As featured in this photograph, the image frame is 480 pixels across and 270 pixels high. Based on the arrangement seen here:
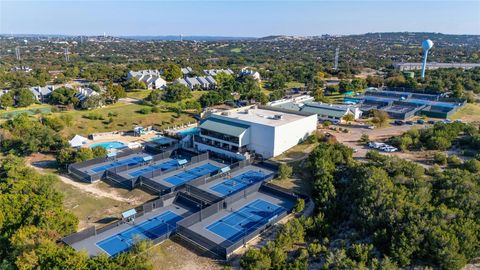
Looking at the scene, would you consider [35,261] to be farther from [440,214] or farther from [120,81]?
[120,81]

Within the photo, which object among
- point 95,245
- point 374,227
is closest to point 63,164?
point 95,245

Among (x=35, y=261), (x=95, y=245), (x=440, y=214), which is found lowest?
(x=95, y=245)

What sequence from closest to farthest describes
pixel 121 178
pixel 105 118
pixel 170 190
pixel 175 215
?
pixel 175 215
pixel 170 190
pixel 121 178
pixel 105 118

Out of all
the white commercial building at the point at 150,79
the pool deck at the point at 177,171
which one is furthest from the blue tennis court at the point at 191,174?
the white commercial building at the point at 150,79

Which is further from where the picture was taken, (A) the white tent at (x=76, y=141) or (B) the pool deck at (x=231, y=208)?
(A) the white tent at (x=76, y=141)

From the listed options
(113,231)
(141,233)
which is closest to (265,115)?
(141,233)

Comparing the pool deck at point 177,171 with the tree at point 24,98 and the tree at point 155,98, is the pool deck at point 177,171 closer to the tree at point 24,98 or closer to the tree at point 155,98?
the tree at point 155,98
